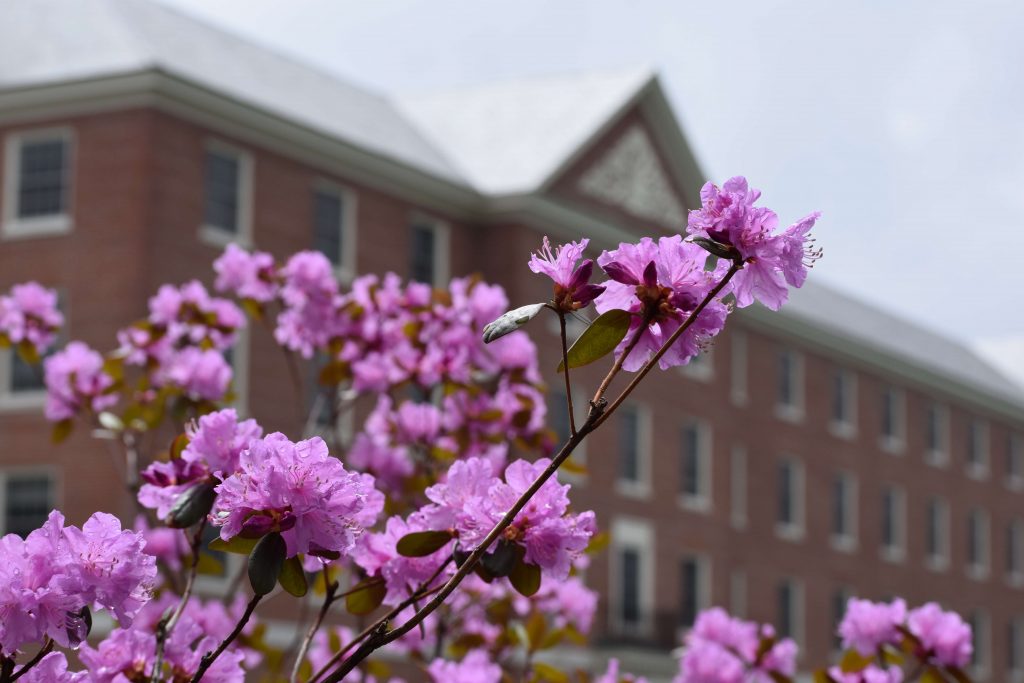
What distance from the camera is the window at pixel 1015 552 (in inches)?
2093

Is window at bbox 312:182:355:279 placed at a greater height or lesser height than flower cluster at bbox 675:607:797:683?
greater

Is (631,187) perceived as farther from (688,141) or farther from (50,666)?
(50,666)

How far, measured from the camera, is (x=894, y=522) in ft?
155

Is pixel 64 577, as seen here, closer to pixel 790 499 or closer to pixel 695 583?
pixel 695 583

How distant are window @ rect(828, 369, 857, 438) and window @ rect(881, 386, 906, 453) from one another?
1894 mm

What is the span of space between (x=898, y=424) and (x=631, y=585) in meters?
14.7

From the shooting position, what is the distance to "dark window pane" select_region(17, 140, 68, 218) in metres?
26.7

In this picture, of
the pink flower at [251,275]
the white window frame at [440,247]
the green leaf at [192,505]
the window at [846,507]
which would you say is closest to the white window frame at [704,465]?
the window at [846,507]

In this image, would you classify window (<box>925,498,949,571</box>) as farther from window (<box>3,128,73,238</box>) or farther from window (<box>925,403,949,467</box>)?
window (<box>3,128,73,238</box>)

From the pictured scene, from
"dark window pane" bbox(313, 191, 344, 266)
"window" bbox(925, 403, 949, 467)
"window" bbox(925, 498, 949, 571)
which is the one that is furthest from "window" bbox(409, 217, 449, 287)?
"window" bbox(925, 498, 949, 571)

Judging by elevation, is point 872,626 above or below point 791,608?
below

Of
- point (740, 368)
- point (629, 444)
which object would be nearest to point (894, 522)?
point (740, 368)

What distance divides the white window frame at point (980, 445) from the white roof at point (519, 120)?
20.4m

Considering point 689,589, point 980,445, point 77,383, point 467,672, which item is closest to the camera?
point 467,672
